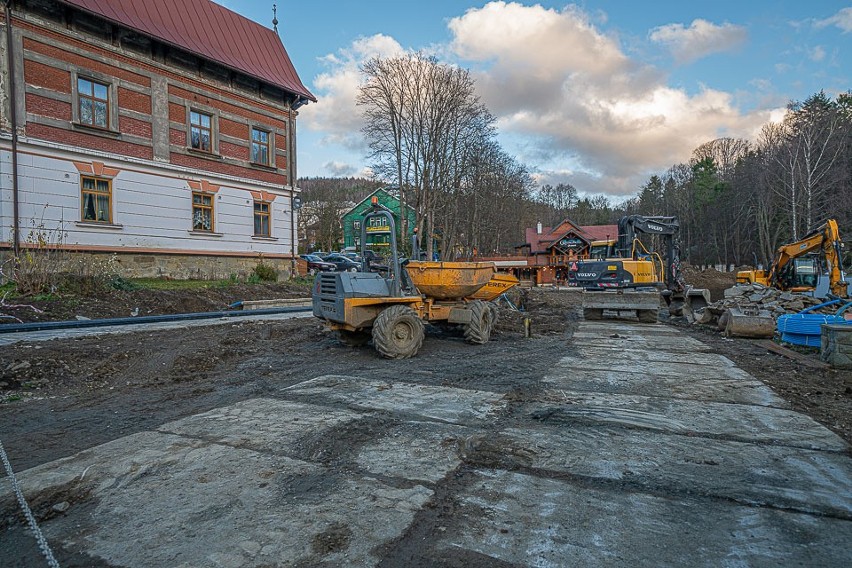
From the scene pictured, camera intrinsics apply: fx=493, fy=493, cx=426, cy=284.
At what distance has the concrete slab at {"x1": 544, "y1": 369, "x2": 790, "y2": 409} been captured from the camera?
20.0 feet

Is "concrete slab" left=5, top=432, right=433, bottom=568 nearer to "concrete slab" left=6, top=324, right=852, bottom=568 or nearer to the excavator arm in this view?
"concrete slab" left=6, top=324, right=852, bottom=568

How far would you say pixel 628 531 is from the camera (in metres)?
2.93

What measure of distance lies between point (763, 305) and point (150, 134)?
2158cm

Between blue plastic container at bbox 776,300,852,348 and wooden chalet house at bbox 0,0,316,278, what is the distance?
19.3 m

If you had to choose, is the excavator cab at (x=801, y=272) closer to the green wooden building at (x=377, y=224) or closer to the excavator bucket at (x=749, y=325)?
the excavator bucket at (x=749, y=325)

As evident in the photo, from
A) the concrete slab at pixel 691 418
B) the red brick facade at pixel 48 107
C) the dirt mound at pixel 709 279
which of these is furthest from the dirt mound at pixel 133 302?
the dirt mound at pixel 709 279

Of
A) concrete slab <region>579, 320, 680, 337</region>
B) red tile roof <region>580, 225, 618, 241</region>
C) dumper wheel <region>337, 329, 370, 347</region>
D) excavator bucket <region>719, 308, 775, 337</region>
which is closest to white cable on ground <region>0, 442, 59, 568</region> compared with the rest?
dumper wheel <region>337, 329, 370, 347</region>

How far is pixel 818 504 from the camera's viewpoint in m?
3.25

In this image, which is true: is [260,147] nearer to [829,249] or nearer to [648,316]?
[648,316]

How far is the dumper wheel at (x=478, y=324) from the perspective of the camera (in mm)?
9664

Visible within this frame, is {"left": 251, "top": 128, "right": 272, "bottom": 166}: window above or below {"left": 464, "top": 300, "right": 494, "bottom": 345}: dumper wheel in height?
above

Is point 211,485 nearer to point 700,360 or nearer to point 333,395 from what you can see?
point 333,395

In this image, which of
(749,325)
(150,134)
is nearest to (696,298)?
(749,325)

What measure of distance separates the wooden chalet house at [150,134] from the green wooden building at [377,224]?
5.54m
